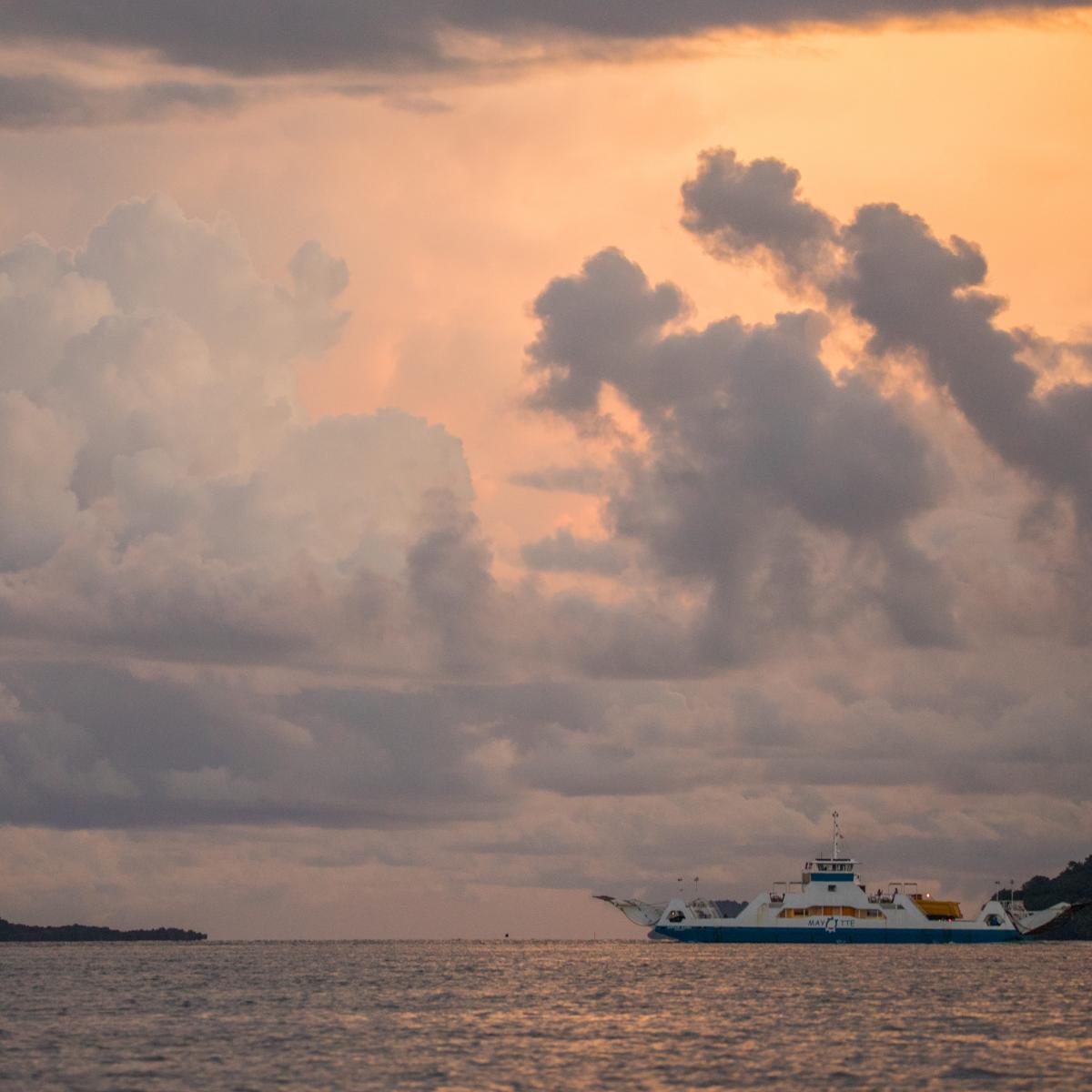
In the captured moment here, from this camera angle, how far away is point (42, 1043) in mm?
142125

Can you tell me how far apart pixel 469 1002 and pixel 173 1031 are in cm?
4310

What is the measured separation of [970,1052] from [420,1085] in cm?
4109

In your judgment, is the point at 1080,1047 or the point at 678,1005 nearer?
the point at 1080,1047

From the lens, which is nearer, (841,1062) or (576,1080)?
(576,1080)

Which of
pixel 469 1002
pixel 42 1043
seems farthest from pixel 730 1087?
pixel 469 1002

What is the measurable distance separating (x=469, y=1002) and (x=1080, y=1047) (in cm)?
7378

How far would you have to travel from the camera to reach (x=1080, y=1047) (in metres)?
133

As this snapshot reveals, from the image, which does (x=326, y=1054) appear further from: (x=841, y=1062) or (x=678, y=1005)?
(x=678, y=1005)

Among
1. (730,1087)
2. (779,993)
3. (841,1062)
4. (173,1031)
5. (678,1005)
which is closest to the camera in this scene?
(730,1087)

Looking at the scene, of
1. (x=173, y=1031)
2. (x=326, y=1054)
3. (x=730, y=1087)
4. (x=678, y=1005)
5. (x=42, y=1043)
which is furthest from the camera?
(x=678, y=1005)

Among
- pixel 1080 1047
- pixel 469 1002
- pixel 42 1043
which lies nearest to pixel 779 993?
pixel 469 1002

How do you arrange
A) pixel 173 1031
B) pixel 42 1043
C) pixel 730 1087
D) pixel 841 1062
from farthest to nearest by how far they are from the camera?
pixel 173 1031 < pixel 42 1043 < pixel 841 1062 < pixel 730 1087

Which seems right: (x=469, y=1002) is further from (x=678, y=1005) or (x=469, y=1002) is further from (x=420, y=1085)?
(x=420, y=1085)

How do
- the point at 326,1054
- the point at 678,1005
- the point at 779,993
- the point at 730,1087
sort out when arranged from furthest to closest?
the point at 779,993
the point at 678,1005
the point at 326,1054
the point at 730,1087
